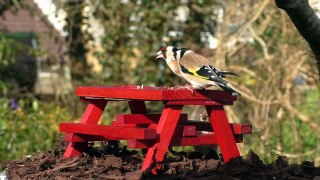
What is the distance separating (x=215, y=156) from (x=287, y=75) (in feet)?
16.0

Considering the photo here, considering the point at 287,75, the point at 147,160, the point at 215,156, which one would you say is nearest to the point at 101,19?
the point at 287,75

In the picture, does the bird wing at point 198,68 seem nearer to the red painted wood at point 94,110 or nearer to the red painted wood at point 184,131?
the red painted wood at point 184,131

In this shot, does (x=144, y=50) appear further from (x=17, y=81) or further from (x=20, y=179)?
(x=20, y=179)

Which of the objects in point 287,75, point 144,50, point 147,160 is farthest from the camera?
point 144,50

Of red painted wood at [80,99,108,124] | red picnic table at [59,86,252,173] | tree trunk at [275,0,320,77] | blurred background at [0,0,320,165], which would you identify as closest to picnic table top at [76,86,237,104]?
red picnic table at [59,86,252,173]

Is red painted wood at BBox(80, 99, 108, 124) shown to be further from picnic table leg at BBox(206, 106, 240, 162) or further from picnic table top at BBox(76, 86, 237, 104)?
picnic table leg at BBox(206, 106, 240, 162)

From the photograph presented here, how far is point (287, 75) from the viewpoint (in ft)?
30.6

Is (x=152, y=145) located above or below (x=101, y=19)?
below

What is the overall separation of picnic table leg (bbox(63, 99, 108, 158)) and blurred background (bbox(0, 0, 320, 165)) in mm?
3498

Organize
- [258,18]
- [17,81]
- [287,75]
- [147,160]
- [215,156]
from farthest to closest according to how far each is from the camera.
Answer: [17,81] < [258,18] < [287,75] < [215,156] < [147,160]

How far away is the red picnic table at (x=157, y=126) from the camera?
3848mm

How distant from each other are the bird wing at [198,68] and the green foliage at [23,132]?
3926mm

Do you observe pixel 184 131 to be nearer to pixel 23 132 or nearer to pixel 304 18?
pixel 304 18

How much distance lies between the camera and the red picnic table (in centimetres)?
385
